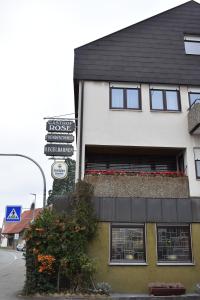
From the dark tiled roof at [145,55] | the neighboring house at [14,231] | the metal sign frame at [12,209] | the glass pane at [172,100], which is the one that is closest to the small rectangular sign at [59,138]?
the dark tiled roof at [145,55]

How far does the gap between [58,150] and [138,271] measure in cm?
613

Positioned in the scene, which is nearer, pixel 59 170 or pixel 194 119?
pixel 59 170

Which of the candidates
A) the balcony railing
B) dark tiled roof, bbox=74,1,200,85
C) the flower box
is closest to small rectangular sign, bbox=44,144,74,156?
the balcony railing

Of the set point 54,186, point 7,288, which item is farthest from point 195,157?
point 54,186

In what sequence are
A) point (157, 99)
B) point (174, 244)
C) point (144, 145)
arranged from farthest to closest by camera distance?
point (157, 99) → point (144, 145) → point (174, 244)

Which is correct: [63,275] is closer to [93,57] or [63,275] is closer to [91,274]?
[91,274]

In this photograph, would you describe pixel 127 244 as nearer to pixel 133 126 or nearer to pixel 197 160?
pixel 197 160

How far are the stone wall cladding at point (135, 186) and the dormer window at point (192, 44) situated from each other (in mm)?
7493

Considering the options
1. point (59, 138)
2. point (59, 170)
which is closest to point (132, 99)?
point (59, 138)

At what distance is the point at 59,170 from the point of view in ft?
51.8

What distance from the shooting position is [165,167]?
18.1m

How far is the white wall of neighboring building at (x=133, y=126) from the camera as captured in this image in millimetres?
16516

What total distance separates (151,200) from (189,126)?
161 inches

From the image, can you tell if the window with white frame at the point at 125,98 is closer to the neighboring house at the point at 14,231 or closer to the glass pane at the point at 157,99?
the glass pane at the point at 157,99
